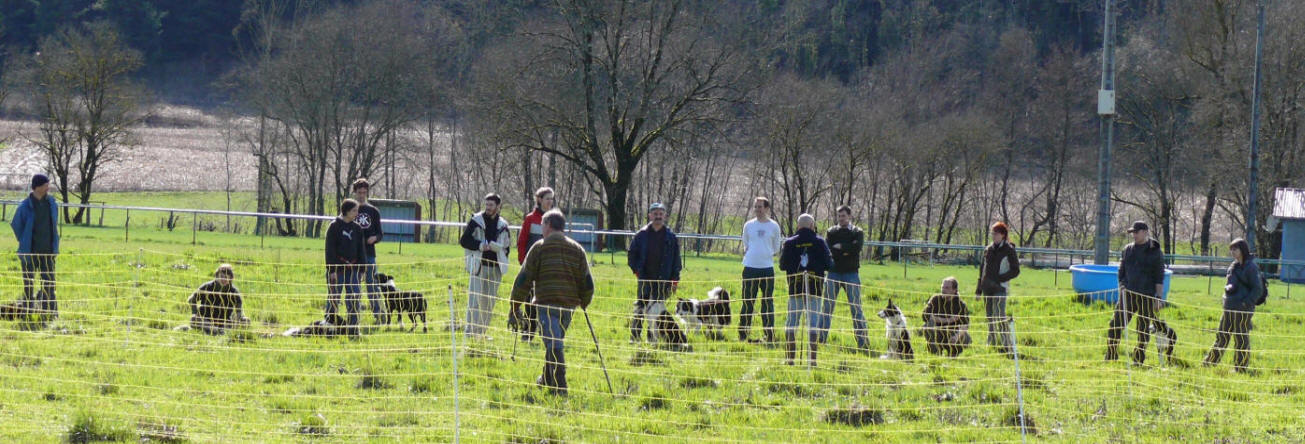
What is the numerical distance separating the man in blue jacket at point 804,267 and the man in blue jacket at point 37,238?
7264 mm

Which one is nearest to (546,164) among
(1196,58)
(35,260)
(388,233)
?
(388,233)

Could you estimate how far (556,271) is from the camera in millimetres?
8688

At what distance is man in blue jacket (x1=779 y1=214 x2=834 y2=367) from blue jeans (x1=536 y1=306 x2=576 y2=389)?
262cm

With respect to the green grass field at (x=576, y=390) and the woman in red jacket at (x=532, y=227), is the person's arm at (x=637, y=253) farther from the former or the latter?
the woman in red jacket at (x=532, y=227)

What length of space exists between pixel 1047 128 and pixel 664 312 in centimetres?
4004

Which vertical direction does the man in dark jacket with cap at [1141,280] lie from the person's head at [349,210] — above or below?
below

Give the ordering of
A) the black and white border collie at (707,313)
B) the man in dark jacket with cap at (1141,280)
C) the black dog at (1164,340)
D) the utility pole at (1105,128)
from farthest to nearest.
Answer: the utility pole at (1105,128) → the black and white border collie at (707,313) → the man in dark jacket with cap at (1141,280) → the black dog at (1164,340)

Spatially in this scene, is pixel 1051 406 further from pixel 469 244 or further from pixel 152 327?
pixel 152 327

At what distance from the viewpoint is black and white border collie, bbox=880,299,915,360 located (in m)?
11.0

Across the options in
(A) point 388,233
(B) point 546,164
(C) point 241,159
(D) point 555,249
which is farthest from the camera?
(C) point 241,159

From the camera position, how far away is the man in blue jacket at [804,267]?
Answer: 1070cm

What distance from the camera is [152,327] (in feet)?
37.9

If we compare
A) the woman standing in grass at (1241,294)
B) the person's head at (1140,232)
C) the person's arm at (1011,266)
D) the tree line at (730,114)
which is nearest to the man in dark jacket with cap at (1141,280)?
the person's head at (1140,232)

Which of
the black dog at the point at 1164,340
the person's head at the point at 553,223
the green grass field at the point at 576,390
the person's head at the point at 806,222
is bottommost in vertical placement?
the green grass field at the point at 576,390
